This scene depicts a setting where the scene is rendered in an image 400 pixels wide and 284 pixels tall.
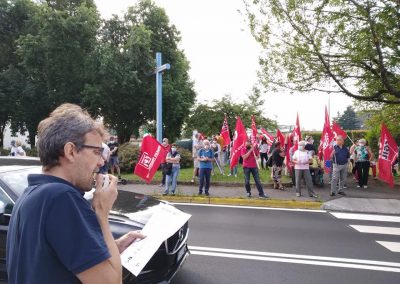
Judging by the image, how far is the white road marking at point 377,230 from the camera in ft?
25.4

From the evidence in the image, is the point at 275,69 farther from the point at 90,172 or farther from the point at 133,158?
the point at 90,172

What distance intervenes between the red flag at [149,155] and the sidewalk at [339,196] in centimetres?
79

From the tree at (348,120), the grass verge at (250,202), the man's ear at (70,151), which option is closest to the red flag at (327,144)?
the grass verge at (250,202)

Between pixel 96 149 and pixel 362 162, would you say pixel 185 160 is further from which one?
pixel 96 149

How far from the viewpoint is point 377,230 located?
26.1ft

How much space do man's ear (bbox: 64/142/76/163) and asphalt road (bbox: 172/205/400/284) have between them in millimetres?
3648

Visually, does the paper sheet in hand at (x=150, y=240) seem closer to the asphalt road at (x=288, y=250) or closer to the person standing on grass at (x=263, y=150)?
the asphalt road at (x=288, y=250)

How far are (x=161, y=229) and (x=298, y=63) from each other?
1269cm

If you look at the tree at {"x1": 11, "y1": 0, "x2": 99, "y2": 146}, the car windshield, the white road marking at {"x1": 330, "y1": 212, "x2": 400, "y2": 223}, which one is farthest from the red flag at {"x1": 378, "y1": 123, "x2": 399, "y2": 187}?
the tree at {"x1": 11, "y1": 0, "x2": 99, "y2": 146}

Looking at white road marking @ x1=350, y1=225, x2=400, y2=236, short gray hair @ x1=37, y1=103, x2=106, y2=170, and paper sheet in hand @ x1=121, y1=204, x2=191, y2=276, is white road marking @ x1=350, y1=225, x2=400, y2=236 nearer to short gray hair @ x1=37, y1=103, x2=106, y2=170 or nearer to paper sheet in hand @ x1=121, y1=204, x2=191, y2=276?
paper sheet in hand @ x1=121, y1=204, x2=191, y2=276

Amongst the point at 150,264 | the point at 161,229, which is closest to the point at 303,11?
the point at 150,264

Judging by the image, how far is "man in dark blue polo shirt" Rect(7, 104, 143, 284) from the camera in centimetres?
141

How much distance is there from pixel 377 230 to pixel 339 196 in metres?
3.74

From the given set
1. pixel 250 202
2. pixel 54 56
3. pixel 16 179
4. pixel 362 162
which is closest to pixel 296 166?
pixel 250 202
